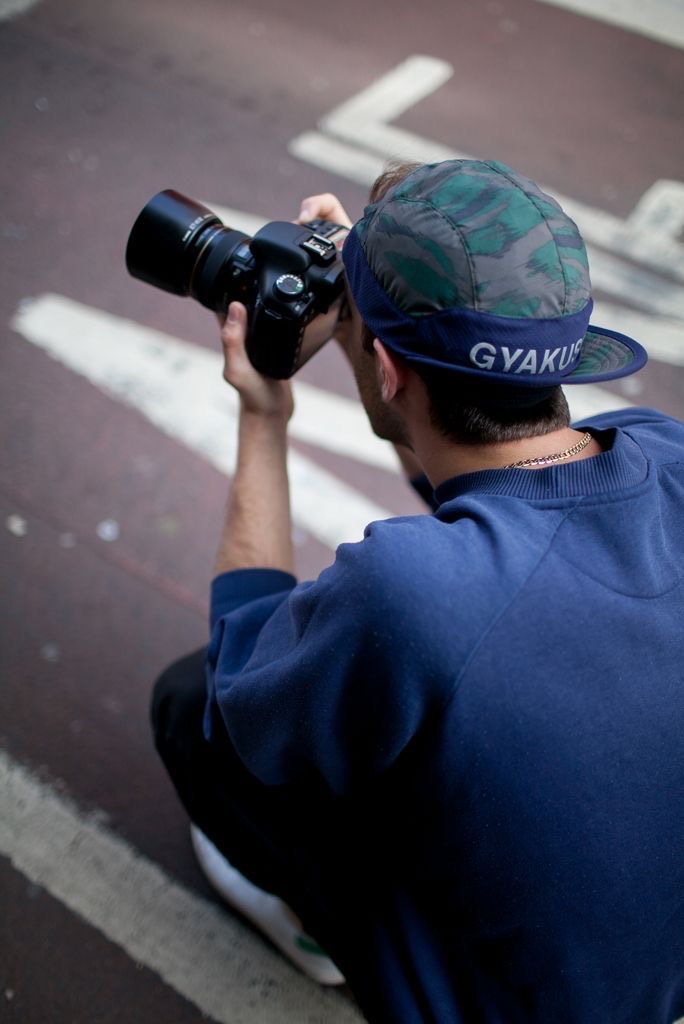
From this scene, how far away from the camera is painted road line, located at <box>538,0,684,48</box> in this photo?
548 cm

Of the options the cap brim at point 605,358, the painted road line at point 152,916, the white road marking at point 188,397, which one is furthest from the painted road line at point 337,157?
the painted road line at point 152,916

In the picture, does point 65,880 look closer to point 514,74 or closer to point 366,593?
point 366,593

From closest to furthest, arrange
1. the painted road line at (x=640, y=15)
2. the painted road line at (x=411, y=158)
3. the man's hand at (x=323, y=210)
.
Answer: the man's hand at (x=323, y=210) < the painted road line at (x=411, y=158) < the painted road line at (x=640, y=15)

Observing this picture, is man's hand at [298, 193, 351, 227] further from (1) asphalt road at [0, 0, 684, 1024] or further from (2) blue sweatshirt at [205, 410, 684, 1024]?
(1) asphalt road at [0, 0, 684, 1024]

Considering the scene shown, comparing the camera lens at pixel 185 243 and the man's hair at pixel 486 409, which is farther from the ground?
the man's hair at pixel 486 409

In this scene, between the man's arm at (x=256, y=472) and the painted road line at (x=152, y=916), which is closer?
the man's arm at (x=256, y=472)

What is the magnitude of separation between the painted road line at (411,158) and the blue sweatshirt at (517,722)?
3.06 metres

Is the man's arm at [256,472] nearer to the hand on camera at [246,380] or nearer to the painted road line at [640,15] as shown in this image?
the hand on camera at [246,380]

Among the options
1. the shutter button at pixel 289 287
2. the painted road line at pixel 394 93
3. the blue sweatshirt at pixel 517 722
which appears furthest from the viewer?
the painted road line at pixel 394 93

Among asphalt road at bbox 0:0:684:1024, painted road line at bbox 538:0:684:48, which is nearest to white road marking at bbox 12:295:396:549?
asphalt road at bbox 0:0:684:1024

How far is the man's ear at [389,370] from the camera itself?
1387 millimetres

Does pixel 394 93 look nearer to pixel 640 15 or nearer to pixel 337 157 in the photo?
pixel 337 157

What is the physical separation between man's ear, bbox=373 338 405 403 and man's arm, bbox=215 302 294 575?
1.51ft

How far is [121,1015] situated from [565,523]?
1492mm
